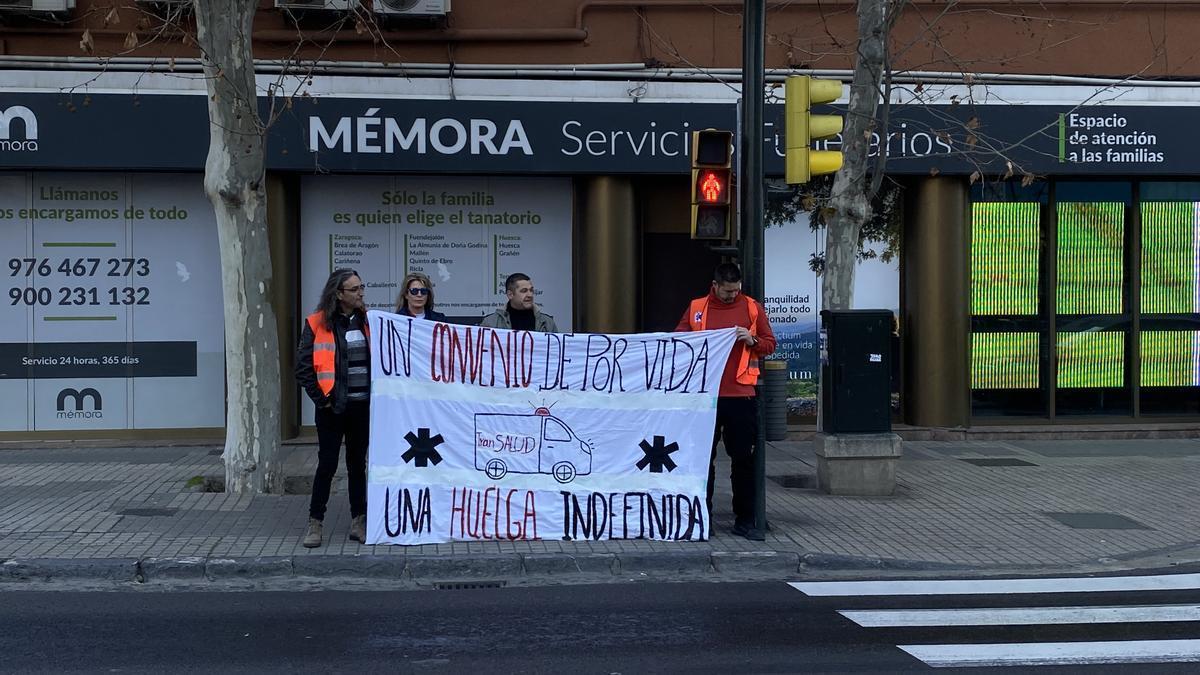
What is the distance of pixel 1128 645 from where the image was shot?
6637mm

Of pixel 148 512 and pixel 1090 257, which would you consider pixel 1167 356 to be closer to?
pixel 1090 257

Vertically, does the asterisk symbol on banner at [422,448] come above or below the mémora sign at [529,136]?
below

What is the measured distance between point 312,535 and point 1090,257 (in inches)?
421

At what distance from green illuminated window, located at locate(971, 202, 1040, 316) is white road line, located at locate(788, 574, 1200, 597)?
6968mm

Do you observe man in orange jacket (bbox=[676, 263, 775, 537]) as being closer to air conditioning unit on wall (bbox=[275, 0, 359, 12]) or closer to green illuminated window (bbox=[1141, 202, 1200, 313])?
air conditioning unit on wall (bbox=[275, 0, 359, 12])

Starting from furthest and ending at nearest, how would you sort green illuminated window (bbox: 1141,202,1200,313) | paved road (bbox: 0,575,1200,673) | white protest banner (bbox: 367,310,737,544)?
green illuminated window (bbox: 1141,202,1200,313), white protest banner (bbox: 367,310,737,544), paved road (bbox: 0,575,1200,673)

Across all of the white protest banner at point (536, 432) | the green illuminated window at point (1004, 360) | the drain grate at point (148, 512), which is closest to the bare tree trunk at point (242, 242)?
the drain grate at point (148, 512)

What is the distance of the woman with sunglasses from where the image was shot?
30.7 ft

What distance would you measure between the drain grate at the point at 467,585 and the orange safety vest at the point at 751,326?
7.76 ft

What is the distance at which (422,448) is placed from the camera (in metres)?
8.89

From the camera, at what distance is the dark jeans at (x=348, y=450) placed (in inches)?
342

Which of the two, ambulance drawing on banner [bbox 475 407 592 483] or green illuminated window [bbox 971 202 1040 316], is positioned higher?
green illuminated window [bbox 971 202 1040 316]

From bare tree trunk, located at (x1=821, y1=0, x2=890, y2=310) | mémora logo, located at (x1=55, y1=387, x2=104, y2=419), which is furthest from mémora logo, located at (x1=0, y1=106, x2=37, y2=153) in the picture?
bare tree trunk, located at (x1=821, y1=0, x2=890, y2=310)

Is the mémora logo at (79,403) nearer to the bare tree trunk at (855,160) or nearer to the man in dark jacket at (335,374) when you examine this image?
the man in dark jacket at (335,374)
